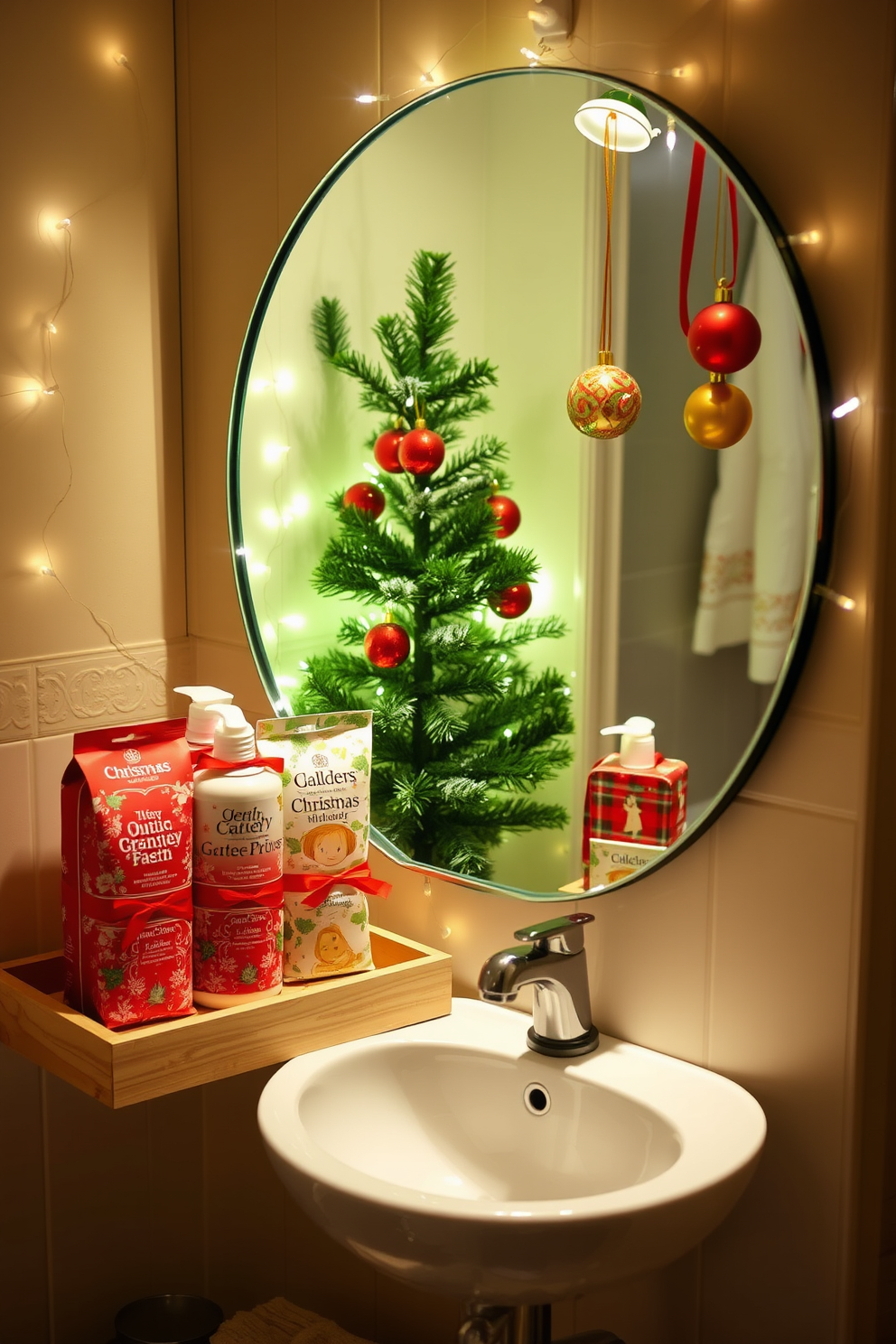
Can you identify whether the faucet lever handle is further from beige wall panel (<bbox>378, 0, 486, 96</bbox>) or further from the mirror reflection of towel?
beige wall panel (<bbox>378, 0, 486, 96</bbox>)

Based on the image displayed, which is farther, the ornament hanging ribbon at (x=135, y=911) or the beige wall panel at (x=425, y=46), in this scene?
the beige wall panel at (x=425, y=46)

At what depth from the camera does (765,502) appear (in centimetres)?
102

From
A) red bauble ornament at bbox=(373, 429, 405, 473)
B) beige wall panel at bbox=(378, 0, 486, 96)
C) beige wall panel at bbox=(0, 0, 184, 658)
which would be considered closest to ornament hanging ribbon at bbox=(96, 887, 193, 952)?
beige wall panel at bbox=(0, 0, 184, 658)

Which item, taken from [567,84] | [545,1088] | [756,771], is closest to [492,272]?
[567,84]

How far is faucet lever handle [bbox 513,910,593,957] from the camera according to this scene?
3.68 feet

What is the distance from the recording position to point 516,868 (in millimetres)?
1248

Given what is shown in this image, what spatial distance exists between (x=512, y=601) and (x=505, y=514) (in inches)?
3.3

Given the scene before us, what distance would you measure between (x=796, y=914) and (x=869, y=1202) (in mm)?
236

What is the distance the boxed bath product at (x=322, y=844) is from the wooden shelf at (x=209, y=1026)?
0.03 meters

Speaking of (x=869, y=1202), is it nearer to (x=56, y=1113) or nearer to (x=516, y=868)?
(x=516, y=868)

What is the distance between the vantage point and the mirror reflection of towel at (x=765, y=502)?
99 centimetres

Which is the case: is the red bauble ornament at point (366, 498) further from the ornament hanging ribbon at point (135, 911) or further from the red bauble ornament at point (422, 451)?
the ornament hanging ribbon at point (135, 911)

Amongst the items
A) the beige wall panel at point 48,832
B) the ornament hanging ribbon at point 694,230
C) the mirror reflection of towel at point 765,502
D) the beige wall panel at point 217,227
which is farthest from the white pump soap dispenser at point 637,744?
the beige wall panel at point 48,832

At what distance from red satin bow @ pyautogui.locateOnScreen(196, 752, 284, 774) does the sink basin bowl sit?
27 cm
